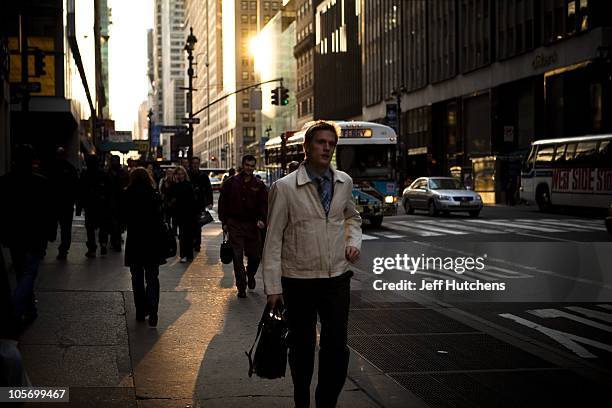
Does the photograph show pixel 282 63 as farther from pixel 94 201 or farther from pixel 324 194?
pixel 324 194

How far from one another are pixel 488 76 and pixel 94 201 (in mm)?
44216

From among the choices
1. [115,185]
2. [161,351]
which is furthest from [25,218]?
[115,185]

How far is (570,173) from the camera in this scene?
35.8m

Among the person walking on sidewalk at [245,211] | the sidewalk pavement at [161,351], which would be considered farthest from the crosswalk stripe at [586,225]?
the person walking on sidewalk at [245,211]

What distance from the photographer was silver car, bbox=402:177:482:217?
109 ft

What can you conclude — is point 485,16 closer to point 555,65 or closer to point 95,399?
point 555,65

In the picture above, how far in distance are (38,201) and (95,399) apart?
10.1ft

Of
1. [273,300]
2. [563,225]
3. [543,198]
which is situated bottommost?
[563,225]

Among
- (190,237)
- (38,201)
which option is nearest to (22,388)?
(38,201)

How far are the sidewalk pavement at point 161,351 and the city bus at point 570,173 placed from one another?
78.1 ft

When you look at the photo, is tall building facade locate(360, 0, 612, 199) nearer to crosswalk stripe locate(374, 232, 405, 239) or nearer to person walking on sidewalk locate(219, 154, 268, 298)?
crosswalk stripe locate(374, 232, 405, 239)

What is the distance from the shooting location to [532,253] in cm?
1795

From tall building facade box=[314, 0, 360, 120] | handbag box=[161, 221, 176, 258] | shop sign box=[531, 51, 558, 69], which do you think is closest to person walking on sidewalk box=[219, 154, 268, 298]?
handbag box=[161, 221, 176, 258]

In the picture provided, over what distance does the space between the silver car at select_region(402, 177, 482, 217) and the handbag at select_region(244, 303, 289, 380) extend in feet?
92.1
